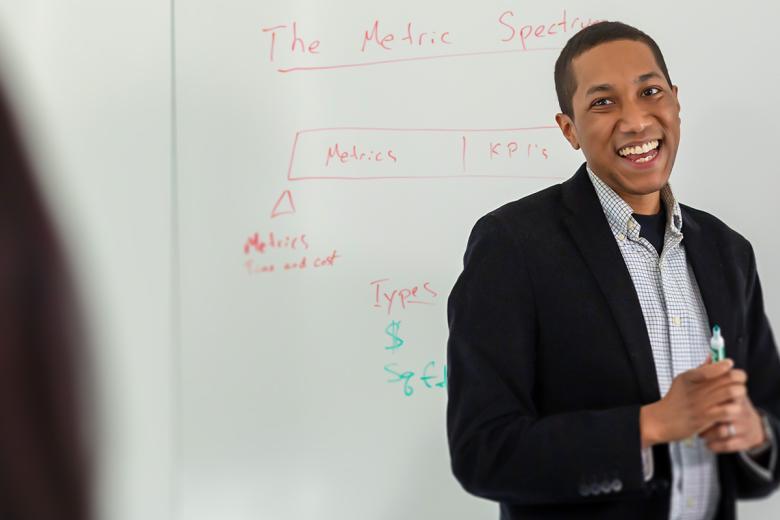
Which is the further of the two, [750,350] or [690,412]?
[750,350]

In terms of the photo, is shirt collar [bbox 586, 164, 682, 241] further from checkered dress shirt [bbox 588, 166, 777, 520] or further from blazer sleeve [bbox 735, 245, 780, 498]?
blazer sleeve [bbox 735, 245, 780, 498]

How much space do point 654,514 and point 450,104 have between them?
97 cm

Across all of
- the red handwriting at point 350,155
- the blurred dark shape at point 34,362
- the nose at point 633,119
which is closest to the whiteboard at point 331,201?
the red handwriting at point 350,155

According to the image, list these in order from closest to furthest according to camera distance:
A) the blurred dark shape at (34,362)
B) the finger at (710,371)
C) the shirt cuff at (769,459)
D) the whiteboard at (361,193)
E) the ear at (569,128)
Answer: the blurred dark shape at (34,362), the finger at (710,371), the shirt cuff at (769,459), the ear at (569,128), the whiteboard at (361,193)

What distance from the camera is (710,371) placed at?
1.24 meters

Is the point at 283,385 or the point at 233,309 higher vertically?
the point at 233,309

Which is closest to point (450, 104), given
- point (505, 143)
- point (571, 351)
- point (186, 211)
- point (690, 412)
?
point (505, 143)

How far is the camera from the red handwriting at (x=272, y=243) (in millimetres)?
1979

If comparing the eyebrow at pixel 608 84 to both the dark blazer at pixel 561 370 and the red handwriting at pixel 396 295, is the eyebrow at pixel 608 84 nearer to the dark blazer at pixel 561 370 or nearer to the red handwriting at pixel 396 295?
the dark blazer at pixel 561 370

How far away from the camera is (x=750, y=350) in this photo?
151 cm

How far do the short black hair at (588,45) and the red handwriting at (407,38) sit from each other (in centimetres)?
45

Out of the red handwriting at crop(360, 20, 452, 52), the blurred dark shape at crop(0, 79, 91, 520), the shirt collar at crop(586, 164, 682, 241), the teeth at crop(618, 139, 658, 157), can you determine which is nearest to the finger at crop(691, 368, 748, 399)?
the shirt collar at crop(586, 164, 682, 241)

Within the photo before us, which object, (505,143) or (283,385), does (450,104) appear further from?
(283,385)

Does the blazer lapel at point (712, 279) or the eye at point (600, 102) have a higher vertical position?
the eye at point (600, 102)
